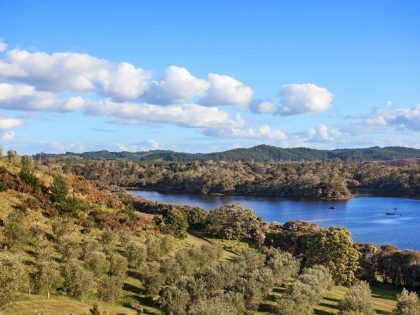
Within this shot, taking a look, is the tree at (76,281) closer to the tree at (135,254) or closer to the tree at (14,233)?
the tree at (14,233)

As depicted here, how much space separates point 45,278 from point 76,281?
235cm

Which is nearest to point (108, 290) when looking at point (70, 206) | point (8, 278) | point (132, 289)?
point (132, 289)

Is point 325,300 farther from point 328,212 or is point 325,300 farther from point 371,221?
point 328,212

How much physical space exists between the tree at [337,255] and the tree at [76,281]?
106 ft

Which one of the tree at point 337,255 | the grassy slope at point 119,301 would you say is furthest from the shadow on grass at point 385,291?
the tree at point 337,255

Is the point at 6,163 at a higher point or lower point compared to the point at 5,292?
higher

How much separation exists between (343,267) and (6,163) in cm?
4904

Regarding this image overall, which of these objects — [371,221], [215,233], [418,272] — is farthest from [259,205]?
[418,272]

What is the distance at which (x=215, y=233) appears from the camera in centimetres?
8000

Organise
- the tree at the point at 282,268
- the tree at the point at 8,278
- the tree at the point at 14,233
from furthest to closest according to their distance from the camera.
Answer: the tree at the point at 282,268 → the tree at the point at 14,233 → the tree at the point at 8,278

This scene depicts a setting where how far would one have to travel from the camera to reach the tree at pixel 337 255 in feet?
188

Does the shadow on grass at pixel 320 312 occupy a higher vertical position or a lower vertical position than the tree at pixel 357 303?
lower

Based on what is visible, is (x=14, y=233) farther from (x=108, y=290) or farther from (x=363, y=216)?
(x=363, y=216)

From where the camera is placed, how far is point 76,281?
118 feet
